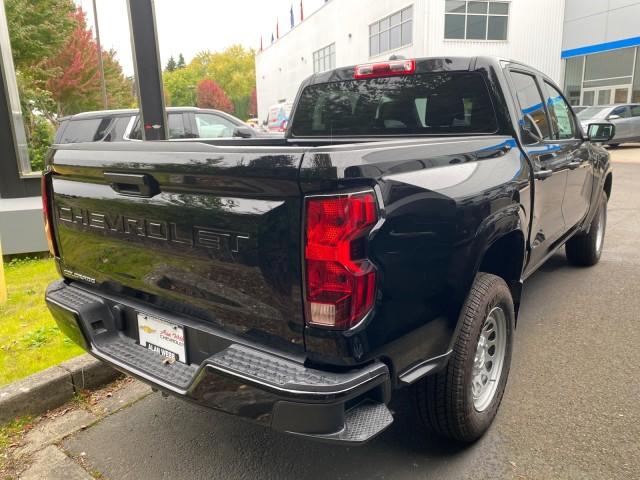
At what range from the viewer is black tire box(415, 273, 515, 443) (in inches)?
95.1

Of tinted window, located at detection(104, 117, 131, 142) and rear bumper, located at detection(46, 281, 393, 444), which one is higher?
tinted window, located at detection(104, 117, 131, 142)

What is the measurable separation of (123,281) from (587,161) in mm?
3926

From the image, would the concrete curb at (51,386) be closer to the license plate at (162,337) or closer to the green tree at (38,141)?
the license plate at (162,337)

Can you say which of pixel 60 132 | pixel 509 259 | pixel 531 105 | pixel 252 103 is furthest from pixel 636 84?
pixel 252 103

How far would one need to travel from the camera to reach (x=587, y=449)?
2.63 metres

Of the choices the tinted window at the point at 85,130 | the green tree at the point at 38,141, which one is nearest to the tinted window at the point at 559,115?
the tinted window at the point at 85,130

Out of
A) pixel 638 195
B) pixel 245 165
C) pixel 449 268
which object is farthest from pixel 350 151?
pixel 638 195

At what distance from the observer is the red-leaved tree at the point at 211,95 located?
8974cm

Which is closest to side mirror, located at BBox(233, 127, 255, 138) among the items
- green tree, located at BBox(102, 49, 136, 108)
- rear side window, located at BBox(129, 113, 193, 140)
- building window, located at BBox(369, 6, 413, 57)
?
rear side window, located at BBox(129, 113, 193, 140)

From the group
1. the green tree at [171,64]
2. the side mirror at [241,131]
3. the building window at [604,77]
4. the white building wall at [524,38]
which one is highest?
the green tree at [171,64]

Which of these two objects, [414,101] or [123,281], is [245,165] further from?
[414,101]

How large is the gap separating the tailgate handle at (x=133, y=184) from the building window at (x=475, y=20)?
28.0 metres

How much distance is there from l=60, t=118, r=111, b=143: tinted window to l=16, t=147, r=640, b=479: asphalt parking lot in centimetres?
633

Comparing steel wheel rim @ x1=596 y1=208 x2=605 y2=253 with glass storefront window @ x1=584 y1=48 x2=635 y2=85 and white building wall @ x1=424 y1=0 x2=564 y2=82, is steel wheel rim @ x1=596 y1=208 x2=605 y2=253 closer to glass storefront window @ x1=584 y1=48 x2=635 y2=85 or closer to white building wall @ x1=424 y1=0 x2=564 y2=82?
white building wall @ x1=424 y1=0 x2=564 y2=82
